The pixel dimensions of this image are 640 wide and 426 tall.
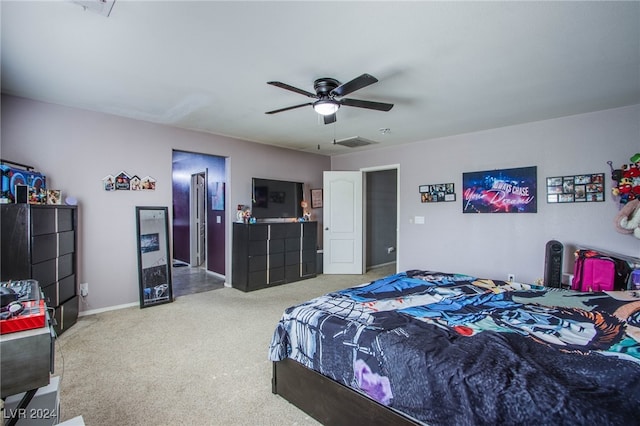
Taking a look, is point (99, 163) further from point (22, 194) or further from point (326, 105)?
point (326, 105)

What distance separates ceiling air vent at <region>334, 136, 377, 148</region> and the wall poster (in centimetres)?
163

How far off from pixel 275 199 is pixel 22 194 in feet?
10.6

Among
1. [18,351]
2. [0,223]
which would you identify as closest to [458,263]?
[18,351]

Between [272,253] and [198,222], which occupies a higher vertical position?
[198,222]

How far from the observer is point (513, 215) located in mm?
4164

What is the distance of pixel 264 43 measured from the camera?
7.06 feet

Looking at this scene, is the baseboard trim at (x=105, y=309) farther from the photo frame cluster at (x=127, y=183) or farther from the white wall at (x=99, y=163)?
the photo frame cluster at (x=127, y=183)

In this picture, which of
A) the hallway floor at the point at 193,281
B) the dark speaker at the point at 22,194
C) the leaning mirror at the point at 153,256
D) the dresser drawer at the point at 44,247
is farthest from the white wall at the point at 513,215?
the dark speaker at the point at 22,194

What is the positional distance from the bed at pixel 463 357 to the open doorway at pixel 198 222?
136 inches

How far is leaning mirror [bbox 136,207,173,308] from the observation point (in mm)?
3976

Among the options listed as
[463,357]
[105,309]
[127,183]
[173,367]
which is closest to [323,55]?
[463,357]

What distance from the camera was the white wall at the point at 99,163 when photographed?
3.28m

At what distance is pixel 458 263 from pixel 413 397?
147 inches

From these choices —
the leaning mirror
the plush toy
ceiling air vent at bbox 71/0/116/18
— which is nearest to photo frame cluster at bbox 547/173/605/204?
the plush toy
